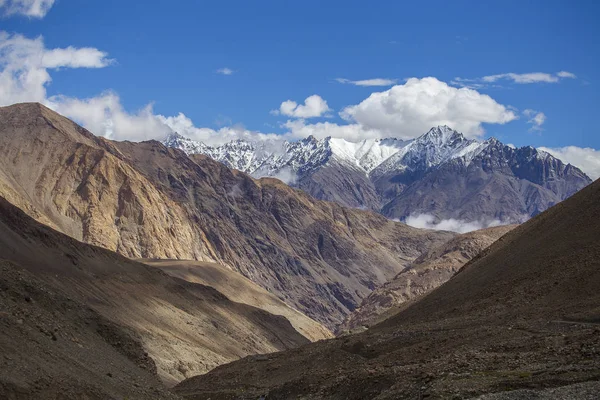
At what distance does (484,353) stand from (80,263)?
77.9 m

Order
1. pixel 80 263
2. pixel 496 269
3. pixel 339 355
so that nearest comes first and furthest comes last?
pixel 339 355 → pixel 496 269 → pixel 80 263

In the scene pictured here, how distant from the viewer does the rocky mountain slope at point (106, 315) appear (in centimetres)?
3400

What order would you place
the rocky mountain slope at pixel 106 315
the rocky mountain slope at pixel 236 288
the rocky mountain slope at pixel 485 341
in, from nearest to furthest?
the rocky mountain slope at pixel 485 341
the rocky mountain slope at pixel 106 315
the rocky mountain slope at pixel 236 288

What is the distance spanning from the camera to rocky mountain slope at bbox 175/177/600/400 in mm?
33125

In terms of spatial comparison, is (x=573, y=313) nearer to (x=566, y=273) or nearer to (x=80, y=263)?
(x=566, y=273)

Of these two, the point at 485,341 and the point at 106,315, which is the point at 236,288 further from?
the point at 485,341

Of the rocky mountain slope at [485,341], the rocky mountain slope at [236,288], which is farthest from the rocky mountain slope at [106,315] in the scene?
the rocky mountain slope at [236,288]

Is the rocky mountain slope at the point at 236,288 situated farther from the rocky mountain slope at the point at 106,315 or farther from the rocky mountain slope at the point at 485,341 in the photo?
the rocky mountain slope at the point at 485,341

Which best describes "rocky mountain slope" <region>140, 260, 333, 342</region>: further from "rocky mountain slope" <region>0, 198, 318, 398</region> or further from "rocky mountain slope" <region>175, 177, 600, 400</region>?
"rocky mountain slope" <region>175, 177, 600, 400</region>

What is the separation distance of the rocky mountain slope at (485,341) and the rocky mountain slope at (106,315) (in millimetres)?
9553

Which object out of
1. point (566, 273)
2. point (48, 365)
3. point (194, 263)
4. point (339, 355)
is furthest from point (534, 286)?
point (194, 263)

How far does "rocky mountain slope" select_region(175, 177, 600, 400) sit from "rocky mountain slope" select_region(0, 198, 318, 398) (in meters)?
9.55

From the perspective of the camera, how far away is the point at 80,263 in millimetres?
107188

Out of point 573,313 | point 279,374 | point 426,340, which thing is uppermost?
point 573,313
